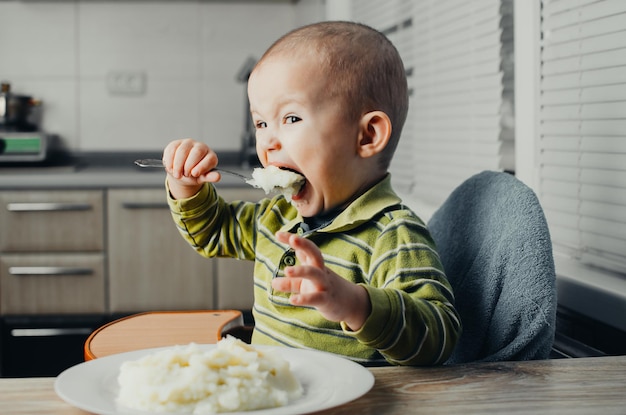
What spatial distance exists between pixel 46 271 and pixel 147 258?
15.6 inches

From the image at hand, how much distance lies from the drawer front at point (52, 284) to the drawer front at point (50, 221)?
5 centimetres

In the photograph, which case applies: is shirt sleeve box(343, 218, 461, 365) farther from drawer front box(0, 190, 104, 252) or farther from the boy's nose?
drawer front box(0, 190, 104, 252)

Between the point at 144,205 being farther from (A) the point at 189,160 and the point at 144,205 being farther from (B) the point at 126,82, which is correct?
(A) the point at 189,160

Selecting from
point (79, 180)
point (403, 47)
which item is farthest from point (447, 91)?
point (79, 180)

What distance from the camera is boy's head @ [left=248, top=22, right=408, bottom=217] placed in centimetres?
108

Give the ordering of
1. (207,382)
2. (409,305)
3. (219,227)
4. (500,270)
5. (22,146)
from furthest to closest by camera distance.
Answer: (22,146) → (219,227) → (500,270) → (409,305) → (207,382)

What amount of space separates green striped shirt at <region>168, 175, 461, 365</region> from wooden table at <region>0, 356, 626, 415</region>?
0.06m

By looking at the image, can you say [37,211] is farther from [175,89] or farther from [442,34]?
[442,34]

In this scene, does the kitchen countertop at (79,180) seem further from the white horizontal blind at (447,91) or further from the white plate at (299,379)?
the white plate at (299,379)

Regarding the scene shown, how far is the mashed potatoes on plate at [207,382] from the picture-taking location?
0.63 m

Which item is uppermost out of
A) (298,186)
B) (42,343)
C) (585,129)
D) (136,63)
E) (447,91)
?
(136,63)

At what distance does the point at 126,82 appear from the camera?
370cm

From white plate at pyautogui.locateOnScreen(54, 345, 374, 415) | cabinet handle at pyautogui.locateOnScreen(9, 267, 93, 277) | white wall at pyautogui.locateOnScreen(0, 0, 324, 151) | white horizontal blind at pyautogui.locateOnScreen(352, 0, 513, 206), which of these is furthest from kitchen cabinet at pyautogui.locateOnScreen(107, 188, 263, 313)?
white plate at pyautogui.locateOnScreen(54, 345, 374, 415)

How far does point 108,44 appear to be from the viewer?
3682 mm
